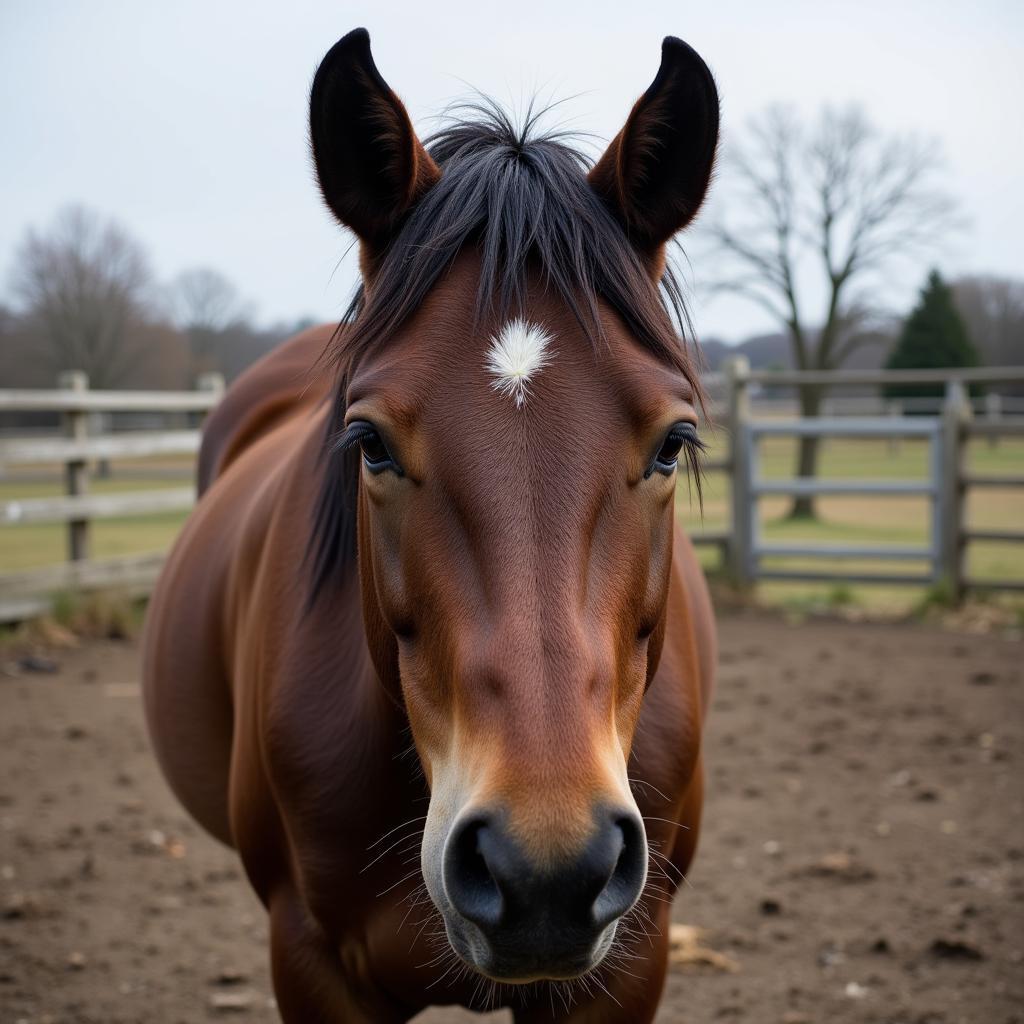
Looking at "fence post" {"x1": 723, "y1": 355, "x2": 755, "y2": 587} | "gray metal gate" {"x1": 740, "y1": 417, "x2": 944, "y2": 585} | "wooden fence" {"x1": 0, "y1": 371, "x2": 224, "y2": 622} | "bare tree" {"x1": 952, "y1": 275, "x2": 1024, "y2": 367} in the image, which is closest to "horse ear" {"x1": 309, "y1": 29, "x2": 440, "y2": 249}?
"wooden fence" {"x1": 0, "y1": 371, "x2": 224, "y2": 622}

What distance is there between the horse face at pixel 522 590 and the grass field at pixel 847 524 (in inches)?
304

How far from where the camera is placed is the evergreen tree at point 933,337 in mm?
13908

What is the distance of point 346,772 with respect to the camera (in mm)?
1962

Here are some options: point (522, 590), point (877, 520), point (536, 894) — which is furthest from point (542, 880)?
point (877, 520)

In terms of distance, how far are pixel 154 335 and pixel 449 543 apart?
22.0m

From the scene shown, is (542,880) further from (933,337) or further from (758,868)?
(933,337)

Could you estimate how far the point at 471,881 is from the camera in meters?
1.26

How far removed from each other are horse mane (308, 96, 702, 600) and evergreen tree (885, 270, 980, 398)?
43.1 ft

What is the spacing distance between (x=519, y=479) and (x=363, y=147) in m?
0.74

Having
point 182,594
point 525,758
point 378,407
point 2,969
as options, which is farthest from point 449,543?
point 2,969

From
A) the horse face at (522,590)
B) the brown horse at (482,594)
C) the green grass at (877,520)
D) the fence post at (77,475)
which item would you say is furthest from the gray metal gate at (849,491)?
the horse face at (522,590)

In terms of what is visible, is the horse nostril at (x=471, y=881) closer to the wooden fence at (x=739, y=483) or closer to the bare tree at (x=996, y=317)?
the wooden fence at (x=739, y=483)

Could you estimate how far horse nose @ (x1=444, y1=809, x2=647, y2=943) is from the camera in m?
1.17

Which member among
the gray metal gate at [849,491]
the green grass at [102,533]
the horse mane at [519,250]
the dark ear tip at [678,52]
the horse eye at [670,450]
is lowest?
the green grass at [102,533]
